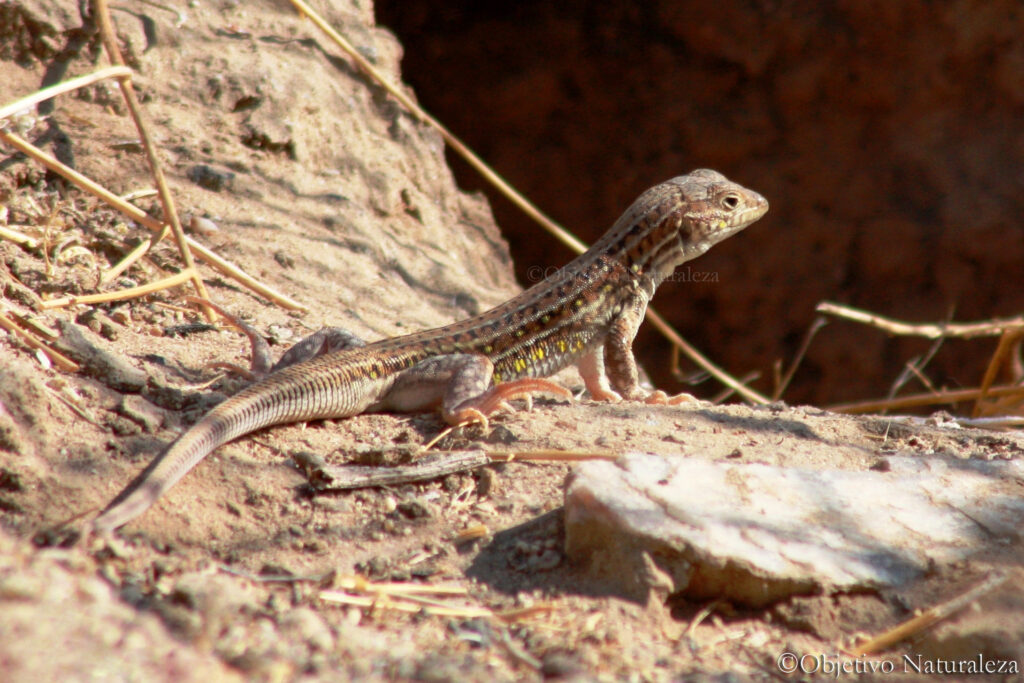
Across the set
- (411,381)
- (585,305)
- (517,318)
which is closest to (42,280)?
(411,381)

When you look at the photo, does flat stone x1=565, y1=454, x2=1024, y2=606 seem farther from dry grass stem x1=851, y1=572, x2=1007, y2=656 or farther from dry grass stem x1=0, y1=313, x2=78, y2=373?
dry grass stem x1=0, y1=313, x2=78, y2=373

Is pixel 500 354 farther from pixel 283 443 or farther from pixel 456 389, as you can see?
pixel 283 443

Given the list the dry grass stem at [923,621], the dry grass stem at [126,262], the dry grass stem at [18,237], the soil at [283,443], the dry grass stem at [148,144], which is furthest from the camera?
the dry grass stem at [126,262]

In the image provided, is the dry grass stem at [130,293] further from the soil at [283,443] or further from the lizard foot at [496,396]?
the lizard foot at [496,396]

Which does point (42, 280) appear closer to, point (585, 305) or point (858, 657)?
point (585, 305)

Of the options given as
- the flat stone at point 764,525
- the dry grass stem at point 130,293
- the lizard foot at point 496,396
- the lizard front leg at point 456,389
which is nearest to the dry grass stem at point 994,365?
the flat stone at point 764,525
